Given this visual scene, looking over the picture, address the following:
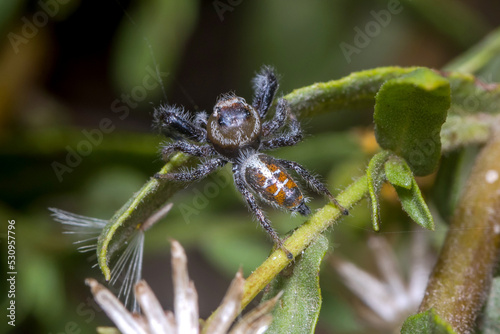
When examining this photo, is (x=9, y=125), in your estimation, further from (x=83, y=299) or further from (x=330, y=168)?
(x=330, y=168)

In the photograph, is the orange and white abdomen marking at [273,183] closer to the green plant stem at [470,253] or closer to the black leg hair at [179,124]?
the black leg hair at [179,124]

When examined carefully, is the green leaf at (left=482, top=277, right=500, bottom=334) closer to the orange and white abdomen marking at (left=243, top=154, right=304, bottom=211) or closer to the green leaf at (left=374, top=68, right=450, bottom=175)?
the green leaf at (left=374, top=68, right=450, bottom=175)

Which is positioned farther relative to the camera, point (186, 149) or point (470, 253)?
point (186, 149)

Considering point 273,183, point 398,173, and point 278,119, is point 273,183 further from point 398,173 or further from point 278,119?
point 398,173

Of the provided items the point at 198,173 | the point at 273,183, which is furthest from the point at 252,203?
the point at 198,173

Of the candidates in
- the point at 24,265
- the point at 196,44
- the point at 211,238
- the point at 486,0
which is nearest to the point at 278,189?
the point at 211,238

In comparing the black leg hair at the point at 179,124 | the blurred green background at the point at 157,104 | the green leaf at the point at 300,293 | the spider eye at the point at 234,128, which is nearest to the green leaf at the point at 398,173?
the green leaf at the point at 300,293

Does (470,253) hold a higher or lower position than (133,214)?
lower
